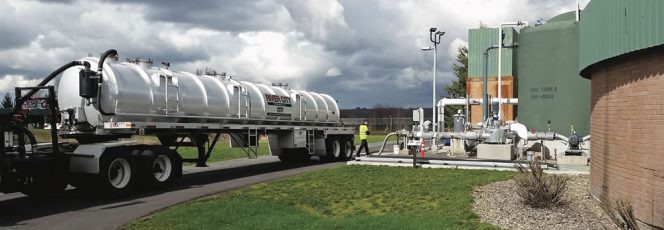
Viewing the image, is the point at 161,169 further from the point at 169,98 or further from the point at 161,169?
the point at 169,98

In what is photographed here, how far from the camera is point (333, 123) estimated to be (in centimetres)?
2494

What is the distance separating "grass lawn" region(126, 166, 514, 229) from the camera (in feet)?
30.1

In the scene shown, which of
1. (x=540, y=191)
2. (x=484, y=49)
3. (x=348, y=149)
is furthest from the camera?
(x=484, y=49)

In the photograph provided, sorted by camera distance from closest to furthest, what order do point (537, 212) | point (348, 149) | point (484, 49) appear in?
point (537, 212), point (348, 149), point (484, 49)

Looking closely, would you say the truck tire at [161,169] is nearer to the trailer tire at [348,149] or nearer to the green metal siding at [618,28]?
the green metal siding at [618,28]

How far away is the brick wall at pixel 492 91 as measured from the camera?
35.2m

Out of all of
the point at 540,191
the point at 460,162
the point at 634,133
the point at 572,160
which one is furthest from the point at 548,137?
the point at 634,133

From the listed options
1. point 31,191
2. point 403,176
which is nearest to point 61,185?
point 31,191

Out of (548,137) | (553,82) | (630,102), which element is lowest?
(548,137)

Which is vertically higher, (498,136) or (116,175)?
(498,136)

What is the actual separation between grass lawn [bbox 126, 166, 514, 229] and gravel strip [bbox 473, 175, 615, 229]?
0.33 metres

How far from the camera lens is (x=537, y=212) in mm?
9883

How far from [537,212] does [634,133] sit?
2.14 m

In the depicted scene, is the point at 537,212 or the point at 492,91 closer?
the point at 537,212
